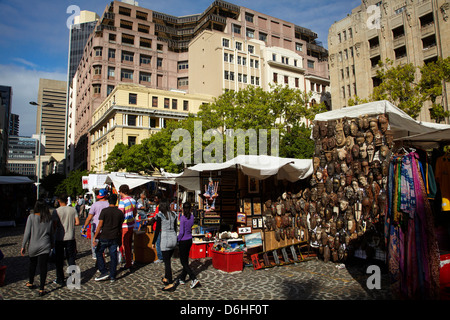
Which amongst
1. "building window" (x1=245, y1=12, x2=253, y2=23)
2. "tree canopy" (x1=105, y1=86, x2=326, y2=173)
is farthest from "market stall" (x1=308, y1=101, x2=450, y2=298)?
"building window" (x1=245, y1=12, x2=253, y2=23)

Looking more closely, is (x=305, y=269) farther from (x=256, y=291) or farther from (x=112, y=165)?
(x=112, y=165)

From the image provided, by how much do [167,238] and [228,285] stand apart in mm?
1639

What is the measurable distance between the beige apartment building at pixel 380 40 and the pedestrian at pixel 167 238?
33.4 metres

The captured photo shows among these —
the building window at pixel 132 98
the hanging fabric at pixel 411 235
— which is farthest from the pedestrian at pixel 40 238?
the building window at pixel 132 98

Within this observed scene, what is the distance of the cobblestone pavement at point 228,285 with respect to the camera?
223 inches

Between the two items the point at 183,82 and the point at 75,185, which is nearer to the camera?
the point at 75,185

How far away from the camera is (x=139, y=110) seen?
4134 cm

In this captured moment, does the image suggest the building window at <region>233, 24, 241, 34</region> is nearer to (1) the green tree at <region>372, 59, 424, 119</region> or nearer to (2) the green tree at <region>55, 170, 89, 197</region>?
(2) the green tree at <region>55, 170, 89, 197</region>

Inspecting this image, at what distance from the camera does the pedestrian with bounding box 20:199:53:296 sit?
5746 mm

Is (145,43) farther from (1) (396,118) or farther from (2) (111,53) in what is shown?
(1) (396,118)

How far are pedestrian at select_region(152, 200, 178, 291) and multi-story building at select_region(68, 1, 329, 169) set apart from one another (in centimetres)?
4378

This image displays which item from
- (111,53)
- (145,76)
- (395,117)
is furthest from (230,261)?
(111,53)

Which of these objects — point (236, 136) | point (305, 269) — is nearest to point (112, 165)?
point (236, 136)
